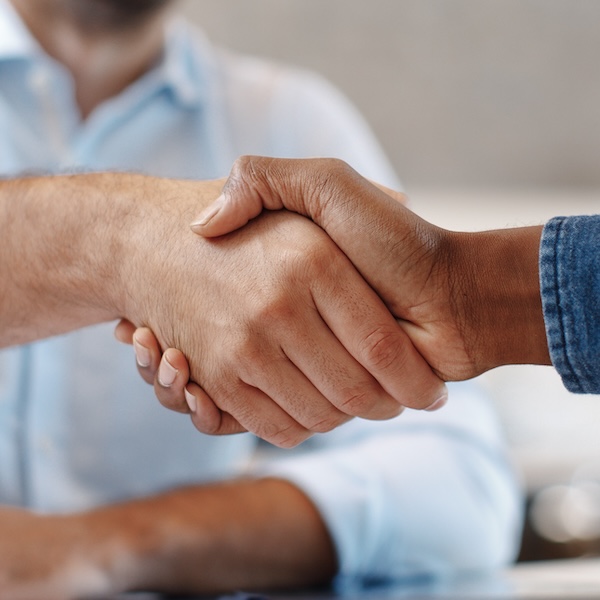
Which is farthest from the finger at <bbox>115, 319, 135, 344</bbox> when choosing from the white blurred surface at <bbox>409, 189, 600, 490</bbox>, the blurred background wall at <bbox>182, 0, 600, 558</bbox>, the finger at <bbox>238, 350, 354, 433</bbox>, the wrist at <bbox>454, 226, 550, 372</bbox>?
the white blurred surface at <bbox>409, 189, 600, 490</bbox>

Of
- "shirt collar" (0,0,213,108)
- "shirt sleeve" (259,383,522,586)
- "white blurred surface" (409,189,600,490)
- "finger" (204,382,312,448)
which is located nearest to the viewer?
"finger" (204,382,312,448)

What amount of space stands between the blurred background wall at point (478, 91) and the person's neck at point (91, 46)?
1.00 m

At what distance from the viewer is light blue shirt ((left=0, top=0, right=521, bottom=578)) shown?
1.00 m

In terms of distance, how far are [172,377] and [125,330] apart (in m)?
0.09

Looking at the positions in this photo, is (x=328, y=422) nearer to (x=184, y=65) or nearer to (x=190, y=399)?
(x=190, y=399)

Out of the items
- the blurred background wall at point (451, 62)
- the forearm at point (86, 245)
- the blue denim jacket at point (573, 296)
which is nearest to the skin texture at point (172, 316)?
the forearm at point (86, 245)

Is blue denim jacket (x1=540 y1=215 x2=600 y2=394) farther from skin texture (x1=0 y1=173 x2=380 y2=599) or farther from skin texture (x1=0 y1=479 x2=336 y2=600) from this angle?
skin texture (x1=0 y1=479 x2=336 y2=600)

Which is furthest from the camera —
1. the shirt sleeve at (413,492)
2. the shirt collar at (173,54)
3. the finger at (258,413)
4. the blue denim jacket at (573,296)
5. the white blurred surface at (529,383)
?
the white blurred surface at (529,383)

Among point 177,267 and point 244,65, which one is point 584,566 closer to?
point 177,267

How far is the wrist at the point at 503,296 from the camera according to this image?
61 centimetres

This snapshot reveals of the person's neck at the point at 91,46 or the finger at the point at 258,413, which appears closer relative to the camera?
the finger at the point at 258,413

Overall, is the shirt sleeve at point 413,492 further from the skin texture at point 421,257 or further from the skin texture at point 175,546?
the skin texture at point 421,257

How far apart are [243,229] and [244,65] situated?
0.74 m

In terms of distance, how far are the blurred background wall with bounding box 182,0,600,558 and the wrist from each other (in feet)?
4.87
